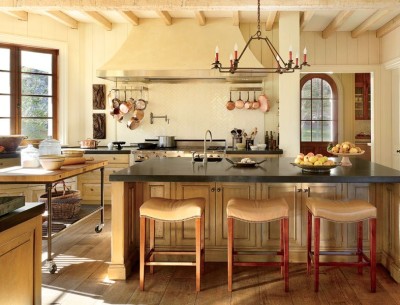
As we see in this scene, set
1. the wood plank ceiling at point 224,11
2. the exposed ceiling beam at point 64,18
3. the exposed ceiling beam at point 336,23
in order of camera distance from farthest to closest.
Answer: the exposed ceiling beam at point 64,18 < the exposed ceiling beam at point 336,23 < the wood plank ceiling at point 224,11

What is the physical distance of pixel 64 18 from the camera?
5.97m

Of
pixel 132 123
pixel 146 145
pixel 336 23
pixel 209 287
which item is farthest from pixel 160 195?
pixel 336 23

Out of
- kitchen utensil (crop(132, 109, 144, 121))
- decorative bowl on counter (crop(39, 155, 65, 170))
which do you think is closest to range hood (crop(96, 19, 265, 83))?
kitchen utensil (crop(132, 109, 144, 121))

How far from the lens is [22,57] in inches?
233

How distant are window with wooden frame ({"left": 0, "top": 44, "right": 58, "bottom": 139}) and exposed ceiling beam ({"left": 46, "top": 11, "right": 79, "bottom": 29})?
0.50m

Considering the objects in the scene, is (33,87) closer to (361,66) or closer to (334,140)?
(361,66)

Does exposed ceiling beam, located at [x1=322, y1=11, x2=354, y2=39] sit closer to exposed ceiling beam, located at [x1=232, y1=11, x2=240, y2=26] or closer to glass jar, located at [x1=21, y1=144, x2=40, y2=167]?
exposed ceiling beam, located at [x1=232, y1=11, x2=240, y2=26]

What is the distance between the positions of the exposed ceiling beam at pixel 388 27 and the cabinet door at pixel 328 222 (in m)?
3.53

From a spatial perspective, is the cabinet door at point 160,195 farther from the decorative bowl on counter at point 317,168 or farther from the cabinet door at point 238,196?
the decorative bowl on counter at point 317,168

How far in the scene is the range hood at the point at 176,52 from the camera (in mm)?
5551

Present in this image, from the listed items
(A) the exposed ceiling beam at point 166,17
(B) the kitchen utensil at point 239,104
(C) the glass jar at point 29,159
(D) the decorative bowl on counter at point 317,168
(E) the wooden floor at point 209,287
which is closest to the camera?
(E) the wooden floor at point 209,287

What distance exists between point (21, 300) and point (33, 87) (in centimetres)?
507

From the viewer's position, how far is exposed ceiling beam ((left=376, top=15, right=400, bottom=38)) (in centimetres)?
569

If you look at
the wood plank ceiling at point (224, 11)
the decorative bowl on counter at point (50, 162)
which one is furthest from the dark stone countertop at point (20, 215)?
the wood plank ceiling at point (224, 11)
